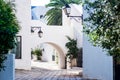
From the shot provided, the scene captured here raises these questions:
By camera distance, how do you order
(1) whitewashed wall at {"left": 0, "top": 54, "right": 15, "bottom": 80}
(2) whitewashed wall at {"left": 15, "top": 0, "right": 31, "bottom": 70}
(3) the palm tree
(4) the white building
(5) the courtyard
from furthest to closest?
(3) the palm tree → (2) whitewashed wall at {"left": 15, "top": 0, "right": 31, "bottom": 70} → (5) the courtyard → (4) the white building → (1) whitewashed wall at {"left": 0, "top": 54, "right": 15, "bottom": 80}

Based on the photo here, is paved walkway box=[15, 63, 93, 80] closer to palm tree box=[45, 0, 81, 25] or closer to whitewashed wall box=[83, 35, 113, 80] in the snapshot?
whitewashed wall box=[83, 35, 113, 80]

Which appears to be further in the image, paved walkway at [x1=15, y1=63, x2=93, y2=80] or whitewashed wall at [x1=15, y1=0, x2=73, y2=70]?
whitewashed wall at [x1=15, y1=0, x2=73, y2=70]

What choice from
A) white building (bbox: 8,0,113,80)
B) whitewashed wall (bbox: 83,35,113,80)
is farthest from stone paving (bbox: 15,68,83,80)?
white building (bbox: 8,0,113,80)

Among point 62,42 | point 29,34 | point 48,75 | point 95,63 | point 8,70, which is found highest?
point 29,34

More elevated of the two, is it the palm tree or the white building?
the palm tree

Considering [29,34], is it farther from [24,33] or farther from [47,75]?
[47,75]

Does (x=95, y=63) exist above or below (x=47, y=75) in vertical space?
above

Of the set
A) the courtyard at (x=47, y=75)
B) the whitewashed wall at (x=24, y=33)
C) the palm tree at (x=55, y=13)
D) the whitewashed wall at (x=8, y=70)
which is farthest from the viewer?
the palm tree at (x=55, y=13)

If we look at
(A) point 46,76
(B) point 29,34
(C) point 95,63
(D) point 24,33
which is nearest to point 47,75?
(A) point 46,76

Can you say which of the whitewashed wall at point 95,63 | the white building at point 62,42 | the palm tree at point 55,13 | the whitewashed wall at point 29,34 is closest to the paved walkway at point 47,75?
the whitewashed wall at point 95,63

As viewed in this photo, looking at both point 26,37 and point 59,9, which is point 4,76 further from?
point 59,9

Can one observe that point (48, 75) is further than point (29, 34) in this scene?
No

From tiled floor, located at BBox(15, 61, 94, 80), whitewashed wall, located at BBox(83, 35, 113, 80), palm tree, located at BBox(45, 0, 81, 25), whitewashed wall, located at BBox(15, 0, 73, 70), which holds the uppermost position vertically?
palm tree, located at BBox(45, 0, 81, 25)

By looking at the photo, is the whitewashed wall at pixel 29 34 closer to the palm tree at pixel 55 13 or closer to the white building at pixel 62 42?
the white building at pixel 62 42
